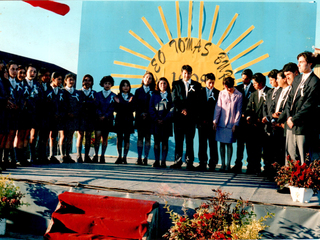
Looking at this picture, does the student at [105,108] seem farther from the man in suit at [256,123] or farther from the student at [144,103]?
the man in suit at [256,123]

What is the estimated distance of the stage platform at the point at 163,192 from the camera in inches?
105

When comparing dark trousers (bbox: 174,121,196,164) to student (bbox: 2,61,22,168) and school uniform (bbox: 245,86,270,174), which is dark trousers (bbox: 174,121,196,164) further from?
student (bbox: 2,61,22,168)

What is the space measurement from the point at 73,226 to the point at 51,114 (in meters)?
2.39

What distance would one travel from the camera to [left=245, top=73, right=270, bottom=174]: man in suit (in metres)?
4.42

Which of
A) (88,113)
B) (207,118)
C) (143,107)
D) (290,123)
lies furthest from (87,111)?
(290,123)

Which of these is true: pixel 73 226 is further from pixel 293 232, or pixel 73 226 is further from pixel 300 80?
pixel 300 80

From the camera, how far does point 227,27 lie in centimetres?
589

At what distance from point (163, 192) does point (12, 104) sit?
2517 millimetres

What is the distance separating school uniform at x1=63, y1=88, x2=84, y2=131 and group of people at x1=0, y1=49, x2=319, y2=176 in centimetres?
2

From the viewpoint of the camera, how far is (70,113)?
16.3 ft

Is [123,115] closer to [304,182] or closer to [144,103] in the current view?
[144,103]

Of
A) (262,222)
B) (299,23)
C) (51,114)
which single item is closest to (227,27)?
(299,23)

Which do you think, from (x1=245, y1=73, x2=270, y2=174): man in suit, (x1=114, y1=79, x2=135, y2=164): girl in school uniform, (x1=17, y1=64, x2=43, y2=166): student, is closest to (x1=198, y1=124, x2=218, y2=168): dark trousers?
(x1=245, y1=73, x2=270, y2=174): man in suit

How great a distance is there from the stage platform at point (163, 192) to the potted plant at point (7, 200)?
0.12 metres
